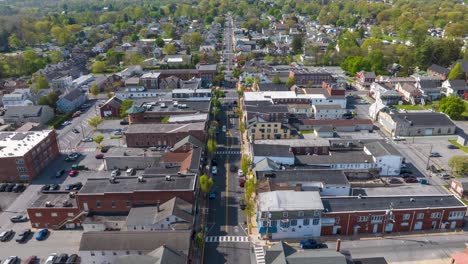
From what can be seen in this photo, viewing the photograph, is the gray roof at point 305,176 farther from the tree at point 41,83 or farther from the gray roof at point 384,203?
the tree at point 41,83

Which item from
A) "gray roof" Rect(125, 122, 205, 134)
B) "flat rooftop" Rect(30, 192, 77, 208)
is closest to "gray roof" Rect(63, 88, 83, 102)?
"gray roof" Rect(125, 122, 205, 134)

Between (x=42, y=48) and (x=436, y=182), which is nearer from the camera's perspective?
(x=436, y=182)

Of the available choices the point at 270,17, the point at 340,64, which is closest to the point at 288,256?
the point at 340,64

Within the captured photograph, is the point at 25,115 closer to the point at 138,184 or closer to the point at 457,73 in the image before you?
the point at 138,184

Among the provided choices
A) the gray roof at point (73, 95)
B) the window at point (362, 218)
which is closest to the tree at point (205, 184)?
the window at point (362, 218)

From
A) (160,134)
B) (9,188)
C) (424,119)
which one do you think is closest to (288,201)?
(160,134)

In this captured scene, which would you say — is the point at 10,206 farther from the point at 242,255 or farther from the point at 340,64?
the point at 340,64
